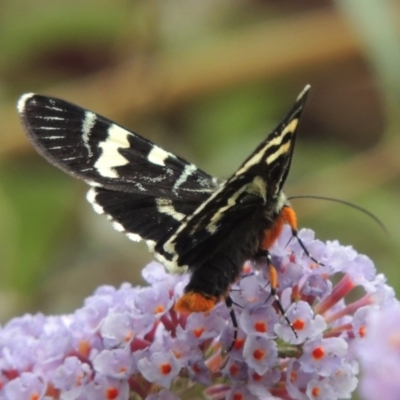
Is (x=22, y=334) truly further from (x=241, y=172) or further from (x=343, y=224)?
(x=343, y=224)

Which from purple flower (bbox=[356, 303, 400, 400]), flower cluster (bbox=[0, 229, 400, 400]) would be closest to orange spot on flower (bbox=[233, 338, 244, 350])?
flower cluster (bbox=[0, 229, 400, 400])

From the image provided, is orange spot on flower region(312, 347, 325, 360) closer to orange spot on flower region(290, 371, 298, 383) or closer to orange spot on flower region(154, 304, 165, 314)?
orange spot on flower region(290, 371, 298, 383)

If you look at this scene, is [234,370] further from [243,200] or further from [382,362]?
[382,362]

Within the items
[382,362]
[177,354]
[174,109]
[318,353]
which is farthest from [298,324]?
[174,109]

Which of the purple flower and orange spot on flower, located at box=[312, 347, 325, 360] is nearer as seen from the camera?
the purple flower

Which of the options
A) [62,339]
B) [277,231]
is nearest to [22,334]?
[62,339]

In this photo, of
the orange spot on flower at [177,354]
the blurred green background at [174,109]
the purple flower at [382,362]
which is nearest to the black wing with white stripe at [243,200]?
the orange spot on flower at [177,354]

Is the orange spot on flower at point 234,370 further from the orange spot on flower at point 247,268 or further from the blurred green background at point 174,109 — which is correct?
the blurred green background at point 174,109
